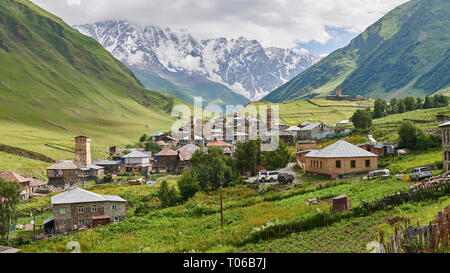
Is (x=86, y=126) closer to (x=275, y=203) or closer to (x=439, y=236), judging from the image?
(x=275, y=203)

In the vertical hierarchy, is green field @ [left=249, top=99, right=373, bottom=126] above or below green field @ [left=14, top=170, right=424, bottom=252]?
above

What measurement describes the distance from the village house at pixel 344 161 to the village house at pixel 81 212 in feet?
88.9

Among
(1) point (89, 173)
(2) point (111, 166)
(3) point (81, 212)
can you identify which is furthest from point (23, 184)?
(3) point (81, 212)

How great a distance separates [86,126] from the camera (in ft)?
573

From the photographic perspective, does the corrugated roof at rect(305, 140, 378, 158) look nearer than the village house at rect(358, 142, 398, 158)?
Yes

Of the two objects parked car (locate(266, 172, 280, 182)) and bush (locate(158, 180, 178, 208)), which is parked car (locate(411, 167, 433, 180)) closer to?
parked car (locate(266, 172, 280, 182))

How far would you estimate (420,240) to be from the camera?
10820 mm

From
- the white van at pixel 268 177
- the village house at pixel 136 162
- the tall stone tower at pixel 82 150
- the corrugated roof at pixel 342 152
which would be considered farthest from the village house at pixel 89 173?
the corrugated roof at pixel 342 152

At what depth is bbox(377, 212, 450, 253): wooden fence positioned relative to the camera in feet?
31.6

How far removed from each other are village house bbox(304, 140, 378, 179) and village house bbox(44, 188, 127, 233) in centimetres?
2710

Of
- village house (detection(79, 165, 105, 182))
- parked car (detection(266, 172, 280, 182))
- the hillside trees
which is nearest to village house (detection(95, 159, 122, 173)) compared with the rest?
village house (detection(79, 165, 105, 182))

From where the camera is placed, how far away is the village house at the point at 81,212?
40.9 metres

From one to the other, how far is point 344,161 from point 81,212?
34068 mm

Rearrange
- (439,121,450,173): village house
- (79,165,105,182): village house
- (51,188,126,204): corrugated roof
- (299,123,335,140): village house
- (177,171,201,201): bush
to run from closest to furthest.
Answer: (439,121,450,173): village house → (51,188,126,204): corrugated roof → (177,171,201,201): bush → (79,165,105,182): village house → (299,123,335,140): village house
